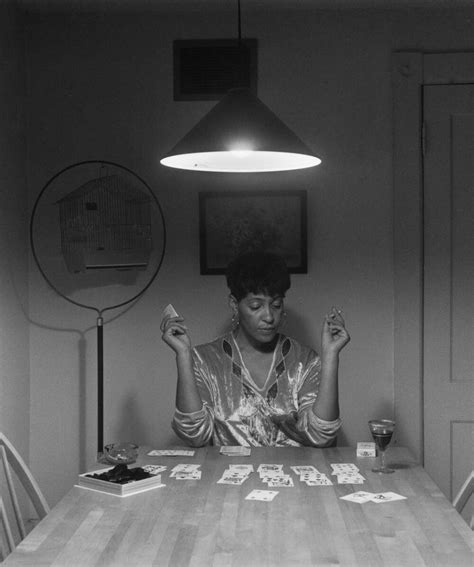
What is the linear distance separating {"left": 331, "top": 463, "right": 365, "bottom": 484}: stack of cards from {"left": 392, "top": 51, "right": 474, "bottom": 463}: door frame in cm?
128

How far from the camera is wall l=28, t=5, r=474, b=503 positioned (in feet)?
12.3

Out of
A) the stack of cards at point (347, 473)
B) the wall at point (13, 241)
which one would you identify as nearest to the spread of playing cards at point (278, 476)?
the stack of cards at point (347, 473)

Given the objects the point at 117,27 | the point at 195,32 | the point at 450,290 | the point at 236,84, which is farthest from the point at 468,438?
the point at 117,27

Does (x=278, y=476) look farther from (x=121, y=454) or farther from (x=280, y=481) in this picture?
(x=121, y=454)

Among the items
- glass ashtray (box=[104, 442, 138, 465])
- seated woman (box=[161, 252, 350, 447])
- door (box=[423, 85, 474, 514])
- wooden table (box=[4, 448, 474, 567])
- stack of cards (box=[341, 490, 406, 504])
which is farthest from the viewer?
door (box=[423, 85, 474, 514])

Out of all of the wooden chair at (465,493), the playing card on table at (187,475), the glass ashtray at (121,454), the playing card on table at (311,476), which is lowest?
the wooden chair at (465,493)

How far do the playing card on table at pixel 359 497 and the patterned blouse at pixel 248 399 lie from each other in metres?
0.63

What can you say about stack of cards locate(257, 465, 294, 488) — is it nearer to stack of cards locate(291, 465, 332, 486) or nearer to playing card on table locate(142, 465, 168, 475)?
stack of cards locate(291, 465, 332, 486)

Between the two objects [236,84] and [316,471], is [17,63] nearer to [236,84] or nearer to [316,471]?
[236,84]

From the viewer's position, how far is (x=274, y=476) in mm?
2371

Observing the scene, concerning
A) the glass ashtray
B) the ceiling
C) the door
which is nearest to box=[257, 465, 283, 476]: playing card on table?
the glass ashtray

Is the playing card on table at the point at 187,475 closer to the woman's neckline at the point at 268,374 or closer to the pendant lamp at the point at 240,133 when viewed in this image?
the woman's neckline at the point at 268,374

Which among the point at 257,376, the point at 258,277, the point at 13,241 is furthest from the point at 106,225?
the point at 257,376

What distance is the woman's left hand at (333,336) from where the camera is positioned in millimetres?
2869
